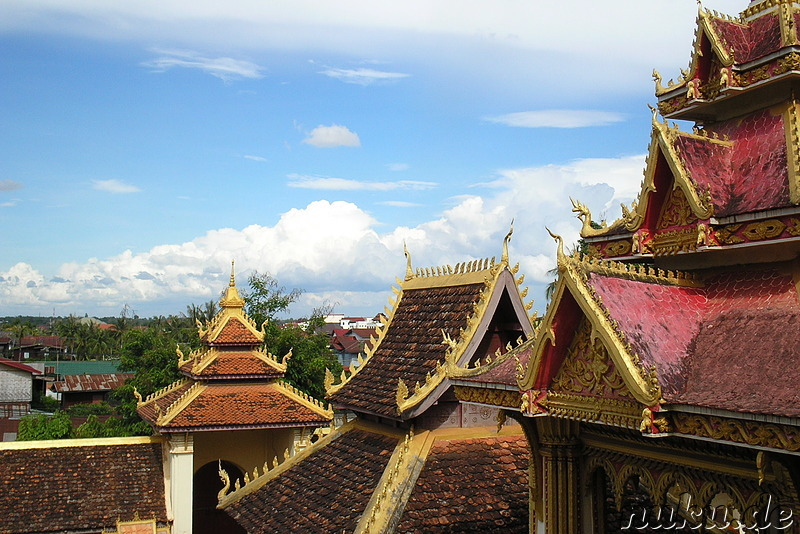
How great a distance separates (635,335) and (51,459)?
17.6 m

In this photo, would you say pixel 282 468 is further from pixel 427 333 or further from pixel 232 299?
pixel 232 299

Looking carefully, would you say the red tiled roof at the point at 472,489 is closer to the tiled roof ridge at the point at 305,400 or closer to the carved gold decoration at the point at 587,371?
the carved gold decoration at the point at 587,371

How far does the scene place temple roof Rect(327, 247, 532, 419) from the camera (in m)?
11.6

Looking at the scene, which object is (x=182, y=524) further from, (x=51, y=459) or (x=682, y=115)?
(x=682, y=115)

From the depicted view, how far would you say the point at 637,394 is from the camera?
6121 millimetres

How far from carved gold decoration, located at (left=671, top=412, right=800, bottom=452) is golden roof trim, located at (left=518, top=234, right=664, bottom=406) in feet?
0.88

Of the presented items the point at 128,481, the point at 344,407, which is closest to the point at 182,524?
the point at 128,481

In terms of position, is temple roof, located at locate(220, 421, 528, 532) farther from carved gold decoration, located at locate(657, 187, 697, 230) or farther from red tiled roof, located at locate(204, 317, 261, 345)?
red tiled roof, located at locate(204, 317, 261, 345)

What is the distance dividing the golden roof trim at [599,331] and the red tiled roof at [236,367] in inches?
576

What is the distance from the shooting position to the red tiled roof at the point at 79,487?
18.2 metres

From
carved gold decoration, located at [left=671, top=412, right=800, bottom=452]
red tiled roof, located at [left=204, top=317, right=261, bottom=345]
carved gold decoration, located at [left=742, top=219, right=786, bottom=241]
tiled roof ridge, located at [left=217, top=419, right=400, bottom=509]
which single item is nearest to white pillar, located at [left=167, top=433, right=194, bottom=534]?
red tiled roof, located at [left=204, top=317, right=261, bottom=345]

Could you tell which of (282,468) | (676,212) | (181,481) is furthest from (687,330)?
(181,481)

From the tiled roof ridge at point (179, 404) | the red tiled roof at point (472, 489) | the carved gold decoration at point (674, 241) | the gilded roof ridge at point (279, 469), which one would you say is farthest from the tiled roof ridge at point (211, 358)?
the carved gold decoration at point (674, 241)

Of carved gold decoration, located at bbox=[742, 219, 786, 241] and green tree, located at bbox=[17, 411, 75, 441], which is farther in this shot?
green tree, located at bbox=[17, 411, 75, 441]
